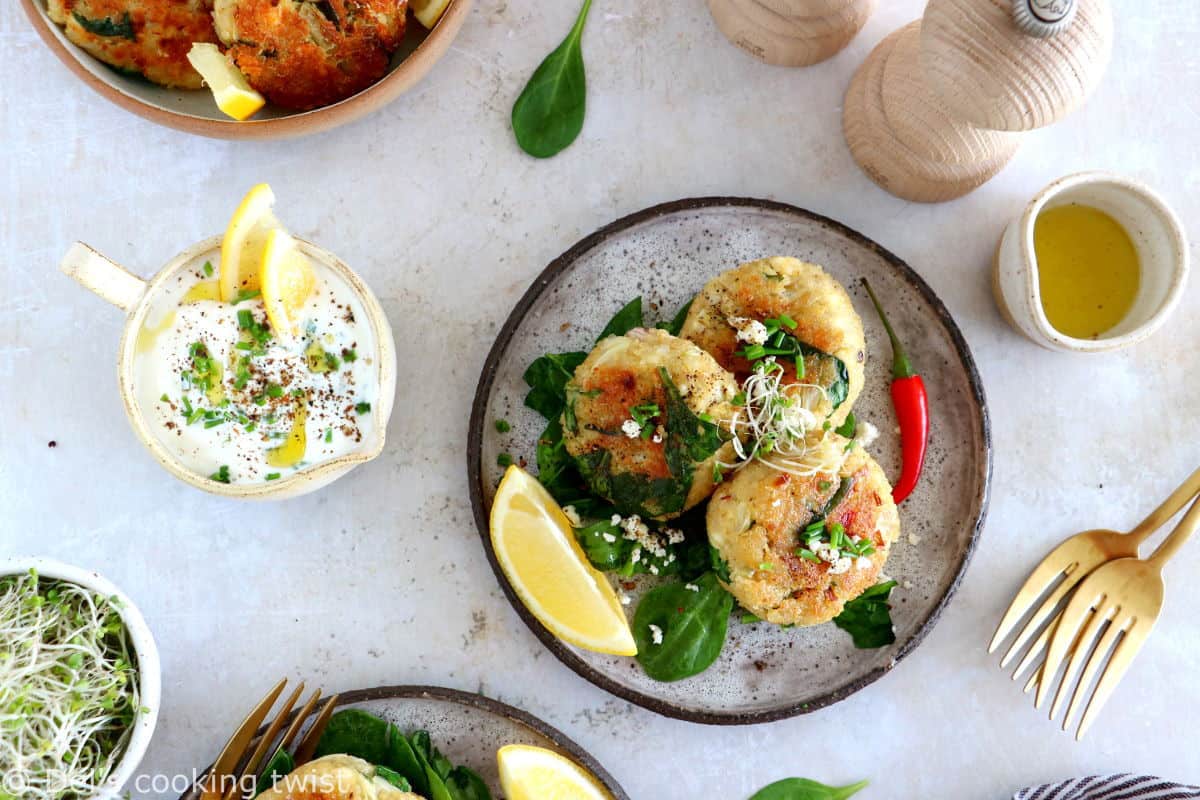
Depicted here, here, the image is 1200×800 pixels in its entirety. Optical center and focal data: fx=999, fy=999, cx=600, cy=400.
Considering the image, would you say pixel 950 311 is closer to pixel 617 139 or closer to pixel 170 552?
pixel 617 139

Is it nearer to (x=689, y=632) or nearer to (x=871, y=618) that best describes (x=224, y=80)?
(x=689, y=632)

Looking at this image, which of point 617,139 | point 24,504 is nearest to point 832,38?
point 617,139

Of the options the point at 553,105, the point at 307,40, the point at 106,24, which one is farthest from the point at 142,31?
the point at 553,105

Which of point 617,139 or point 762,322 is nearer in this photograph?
point 762,322

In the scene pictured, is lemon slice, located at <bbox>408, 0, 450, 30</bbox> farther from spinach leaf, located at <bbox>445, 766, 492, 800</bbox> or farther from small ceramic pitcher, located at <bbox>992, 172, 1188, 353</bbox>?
spinach leaf, located at <bbox>445, 766, 492, 800</bbox>

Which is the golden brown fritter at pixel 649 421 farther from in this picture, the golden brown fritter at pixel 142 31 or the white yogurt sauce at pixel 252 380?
the golden brown fritter at pixel 142 31

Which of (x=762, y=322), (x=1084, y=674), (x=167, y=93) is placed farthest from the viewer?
(x=1084, y=674)

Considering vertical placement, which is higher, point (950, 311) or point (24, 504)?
point (950, 311)

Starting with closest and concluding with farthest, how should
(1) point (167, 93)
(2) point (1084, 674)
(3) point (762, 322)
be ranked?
(3) point (762, 322), (1) point (167, 93), (2) point (1084, 674)
